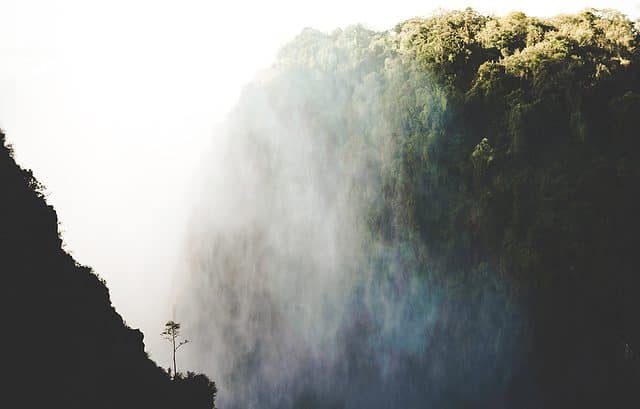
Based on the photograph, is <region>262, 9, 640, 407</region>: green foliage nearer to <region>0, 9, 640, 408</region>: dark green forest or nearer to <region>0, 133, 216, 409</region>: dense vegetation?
<region>0, 9, 640, 408</region>: dark green forest

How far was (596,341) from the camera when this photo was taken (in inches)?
783

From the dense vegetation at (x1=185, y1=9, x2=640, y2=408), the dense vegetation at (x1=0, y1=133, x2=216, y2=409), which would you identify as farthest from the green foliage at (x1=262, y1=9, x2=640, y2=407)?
the dense vegetation at (x1=0, y1=133, x2=216, y2=409)

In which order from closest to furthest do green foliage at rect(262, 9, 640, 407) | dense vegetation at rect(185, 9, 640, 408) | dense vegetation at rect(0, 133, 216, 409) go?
dense vegetation at rect(0, 133, 216, 409)
green foliage at rect(262, 9, 640, 407)
dense vegetation at rect(185, 9, 640, 408)

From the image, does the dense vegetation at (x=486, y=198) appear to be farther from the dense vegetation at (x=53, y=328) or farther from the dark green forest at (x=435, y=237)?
the dense vegetation at (x=53, y=328)

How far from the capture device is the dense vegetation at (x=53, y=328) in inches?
450

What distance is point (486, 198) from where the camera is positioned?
2278 cm

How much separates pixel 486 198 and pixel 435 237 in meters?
3.85

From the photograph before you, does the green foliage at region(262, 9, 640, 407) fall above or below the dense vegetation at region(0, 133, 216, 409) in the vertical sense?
above

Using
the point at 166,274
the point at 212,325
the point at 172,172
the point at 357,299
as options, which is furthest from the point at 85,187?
the point at 357,299

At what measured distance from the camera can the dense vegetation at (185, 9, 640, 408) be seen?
19.8 meters

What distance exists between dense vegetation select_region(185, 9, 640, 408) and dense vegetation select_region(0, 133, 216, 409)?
49.9 ft

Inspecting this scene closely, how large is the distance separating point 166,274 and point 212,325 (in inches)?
598

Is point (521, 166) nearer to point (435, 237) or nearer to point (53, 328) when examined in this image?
point (435, 237)

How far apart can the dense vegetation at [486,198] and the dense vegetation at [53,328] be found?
15200 mm
